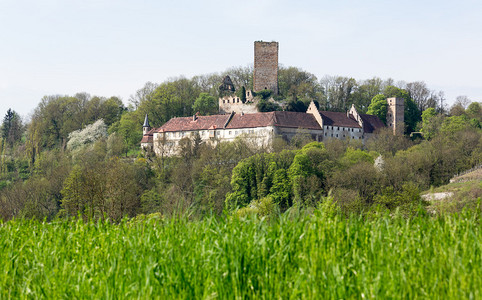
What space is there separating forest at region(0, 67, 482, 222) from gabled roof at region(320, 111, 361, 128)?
3245 mm

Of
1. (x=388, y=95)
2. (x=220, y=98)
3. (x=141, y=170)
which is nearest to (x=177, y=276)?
(x=141, y=170)

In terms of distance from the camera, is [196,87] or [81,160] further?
Result: [196,87]

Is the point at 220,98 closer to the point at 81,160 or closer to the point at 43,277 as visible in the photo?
the point at 81,160

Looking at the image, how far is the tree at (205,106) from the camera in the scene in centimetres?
9350

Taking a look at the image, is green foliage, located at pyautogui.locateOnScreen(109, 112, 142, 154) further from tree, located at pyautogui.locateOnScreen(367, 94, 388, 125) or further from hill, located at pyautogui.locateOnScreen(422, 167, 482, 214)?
hill, located at pyautogui.locateOnScreen(422, 167, 482, 214)

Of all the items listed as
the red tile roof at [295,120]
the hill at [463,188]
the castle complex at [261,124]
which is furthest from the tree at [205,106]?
the hill at [463,188]

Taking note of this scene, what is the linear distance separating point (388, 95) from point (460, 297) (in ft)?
318

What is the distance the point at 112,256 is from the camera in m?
4.65

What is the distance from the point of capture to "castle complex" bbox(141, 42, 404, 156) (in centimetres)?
7788

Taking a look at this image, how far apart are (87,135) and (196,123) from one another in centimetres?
2005

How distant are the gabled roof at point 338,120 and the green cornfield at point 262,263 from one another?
2990 inches

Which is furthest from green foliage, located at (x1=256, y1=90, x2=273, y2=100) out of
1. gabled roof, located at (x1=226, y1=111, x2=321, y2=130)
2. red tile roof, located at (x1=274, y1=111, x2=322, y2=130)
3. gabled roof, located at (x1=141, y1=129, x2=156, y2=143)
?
gabled roof, located at (x1=141, y1=129, x2=156, y2=143)

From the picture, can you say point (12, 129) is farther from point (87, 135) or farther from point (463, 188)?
point (463, 188)

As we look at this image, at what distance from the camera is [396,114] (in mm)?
87312
